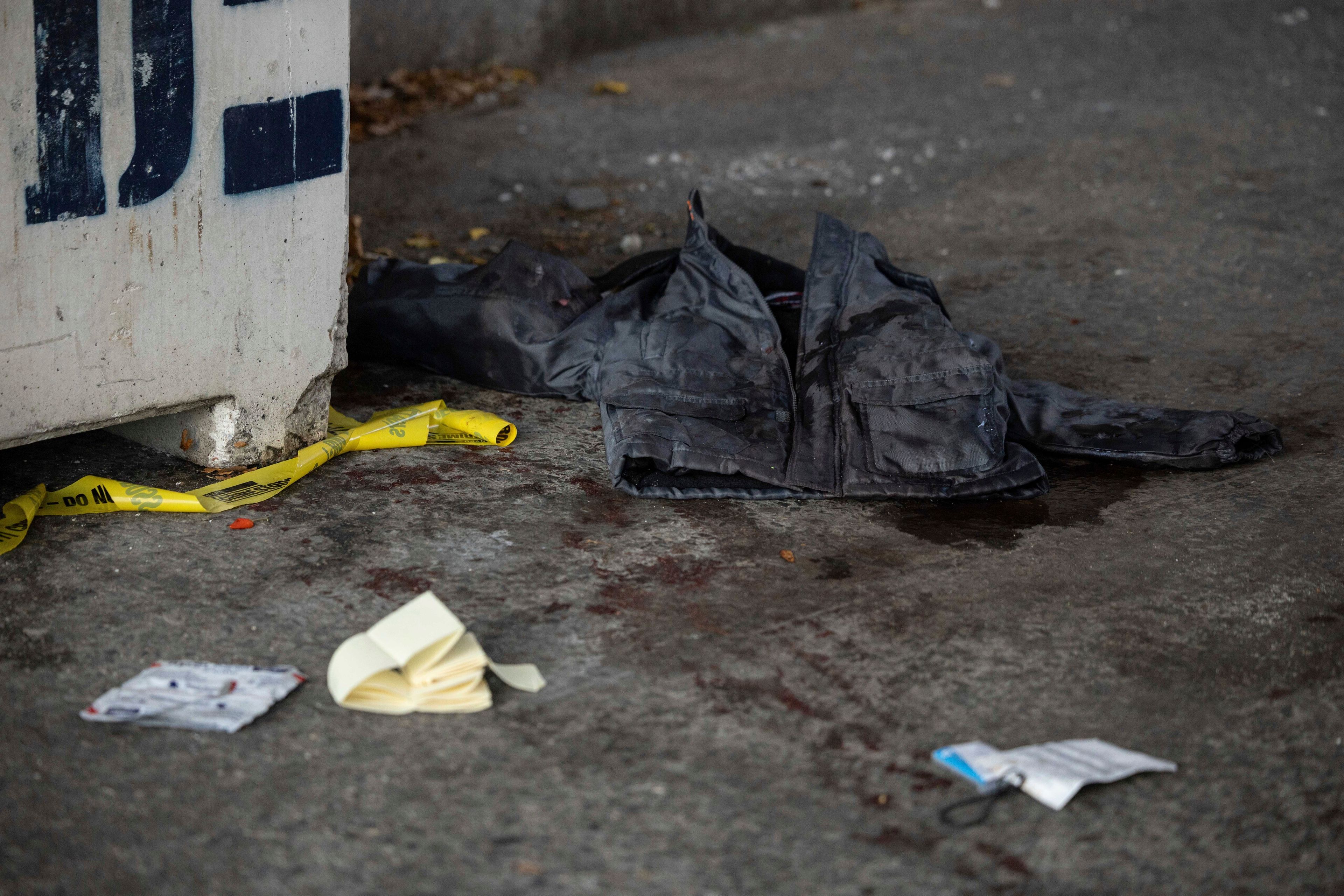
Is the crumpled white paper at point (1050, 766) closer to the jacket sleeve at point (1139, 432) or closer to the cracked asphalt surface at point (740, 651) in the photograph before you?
the cracked asphalt surface at point (740, 651)

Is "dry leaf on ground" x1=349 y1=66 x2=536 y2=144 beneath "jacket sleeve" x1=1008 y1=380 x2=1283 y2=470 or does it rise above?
above

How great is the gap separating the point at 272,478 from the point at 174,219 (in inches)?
24.0

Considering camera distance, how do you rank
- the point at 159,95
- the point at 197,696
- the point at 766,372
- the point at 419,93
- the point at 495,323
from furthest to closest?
1. the point at 419,93
2. the point at 495,323
3. the point at 766,372
4. the point at 159,95
5. the point at 197,696

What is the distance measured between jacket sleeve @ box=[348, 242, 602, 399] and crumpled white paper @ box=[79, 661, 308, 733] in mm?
1381

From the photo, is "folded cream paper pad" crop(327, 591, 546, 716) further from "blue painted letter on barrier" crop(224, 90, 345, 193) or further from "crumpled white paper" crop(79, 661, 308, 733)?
"blue painted letter on barrier" crop(224, 90, 345, 193)

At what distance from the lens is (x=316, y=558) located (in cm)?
245

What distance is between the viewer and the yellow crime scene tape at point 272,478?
256 centimetres

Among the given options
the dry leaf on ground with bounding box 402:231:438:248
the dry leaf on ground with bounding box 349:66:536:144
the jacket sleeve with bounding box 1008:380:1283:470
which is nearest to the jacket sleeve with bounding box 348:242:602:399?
the dry leaf on ground with bounding box 402:231:438:248

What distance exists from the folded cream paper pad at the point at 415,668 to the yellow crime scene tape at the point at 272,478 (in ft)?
2.50

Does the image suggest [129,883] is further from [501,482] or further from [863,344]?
[863,344]

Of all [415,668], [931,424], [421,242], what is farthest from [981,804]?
[421,242]

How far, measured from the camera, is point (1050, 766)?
1.89 metres

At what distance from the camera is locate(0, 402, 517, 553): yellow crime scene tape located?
2557mm

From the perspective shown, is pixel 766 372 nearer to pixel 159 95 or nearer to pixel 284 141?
pixel 284 141
